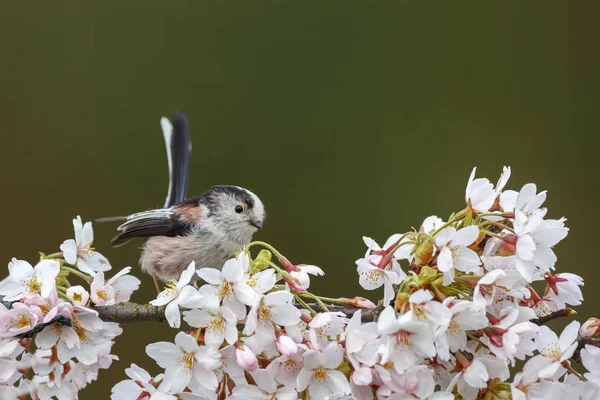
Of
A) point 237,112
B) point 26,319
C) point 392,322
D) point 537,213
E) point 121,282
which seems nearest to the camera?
point 392,322

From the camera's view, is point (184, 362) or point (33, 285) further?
point (33, 285)

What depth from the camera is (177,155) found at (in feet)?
8.18

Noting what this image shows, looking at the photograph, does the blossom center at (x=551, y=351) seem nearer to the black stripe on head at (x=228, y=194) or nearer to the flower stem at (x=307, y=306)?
the flower stem at (x=307, y=306)

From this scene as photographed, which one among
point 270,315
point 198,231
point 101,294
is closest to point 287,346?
point 270,315

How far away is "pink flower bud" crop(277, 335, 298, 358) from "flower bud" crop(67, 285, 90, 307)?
378 mm

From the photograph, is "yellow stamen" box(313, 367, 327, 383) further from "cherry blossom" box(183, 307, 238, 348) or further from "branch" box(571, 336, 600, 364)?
"branch" box(571, 336, 600, 364)

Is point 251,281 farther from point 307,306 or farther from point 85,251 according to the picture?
point 85,251

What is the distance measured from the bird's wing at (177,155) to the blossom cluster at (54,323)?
1.09 m

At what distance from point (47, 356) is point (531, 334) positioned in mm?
818

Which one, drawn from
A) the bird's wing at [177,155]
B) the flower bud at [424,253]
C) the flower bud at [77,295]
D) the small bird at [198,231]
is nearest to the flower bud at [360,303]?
the flower bud at [424,253]

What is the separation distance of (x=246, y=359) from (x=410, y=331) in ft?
0.79

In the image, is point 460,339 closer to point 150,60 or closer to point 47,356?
point 47,356

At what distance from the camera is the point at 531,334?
3.65 ft

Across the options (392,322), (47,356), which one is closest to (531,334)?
(392,322)
